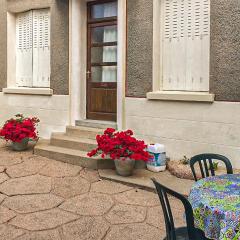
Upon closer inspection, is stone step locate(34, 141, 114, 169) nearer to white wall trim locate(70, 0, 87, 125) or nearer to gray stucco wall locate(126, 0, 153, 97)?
white wall trim locate(70, 0, 87, 125)

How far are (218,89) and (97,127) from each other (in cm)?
283

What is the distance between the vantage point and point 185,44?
Answer: 6.57 meters

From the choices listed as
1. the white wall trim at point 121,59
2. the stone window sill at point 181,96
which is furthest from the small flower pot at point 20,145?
the stone window sill at point 181,96

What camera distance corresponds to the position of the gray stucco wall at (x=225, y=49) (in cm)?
588

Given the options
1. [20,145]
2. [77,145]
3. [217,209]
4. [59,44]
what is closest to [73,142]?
[77,145]

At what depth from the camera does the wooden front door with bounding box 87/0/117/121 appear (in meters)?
7.83

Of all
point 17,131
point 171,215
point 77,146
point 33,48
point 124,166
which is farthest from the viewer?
point 33,48

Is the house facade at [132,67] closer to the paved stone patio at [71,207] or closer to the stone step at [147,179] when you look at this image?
the stone step at [147,179]

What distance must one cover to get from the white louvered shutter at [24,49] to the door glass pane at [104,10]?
1.99m

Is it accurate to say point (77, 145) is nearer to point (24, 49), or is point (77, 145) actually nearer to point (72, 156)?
point (72, 156)

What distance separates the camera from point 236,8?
5844 millimetres

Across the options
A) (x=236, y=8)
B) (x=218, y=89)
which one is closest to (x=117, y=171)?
(x=218, y=89)

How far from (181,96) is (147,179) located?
1689 millimetres

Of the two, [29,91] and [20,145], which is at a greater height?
[29,91]
